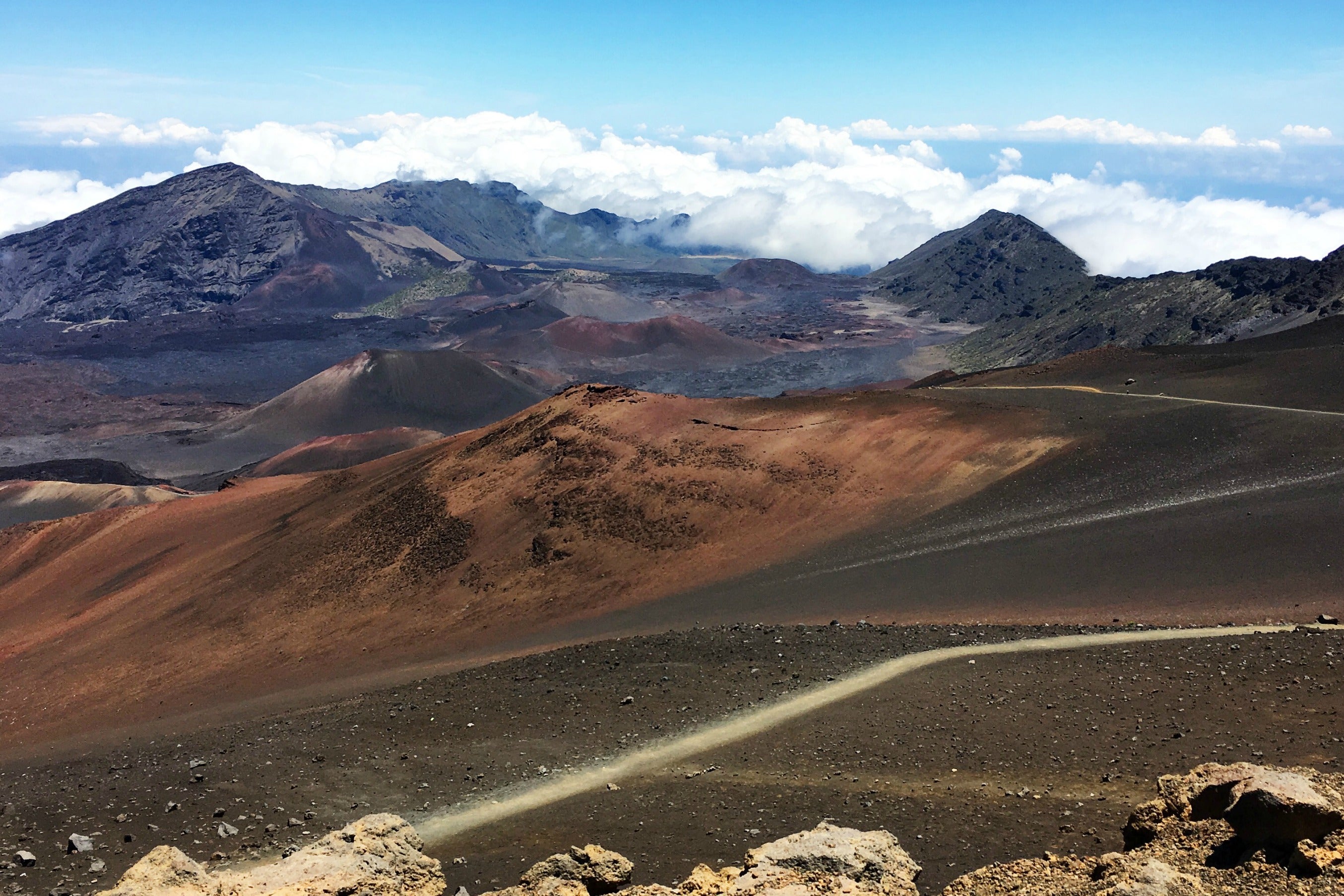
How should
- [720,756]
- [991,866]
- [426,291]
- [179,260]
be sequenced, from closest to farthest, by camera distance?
[991,866], [720,756], [179,260], [426,291]

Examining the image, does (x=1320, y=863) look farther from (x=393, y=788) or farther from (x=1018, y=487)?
(x=1018, y=487)

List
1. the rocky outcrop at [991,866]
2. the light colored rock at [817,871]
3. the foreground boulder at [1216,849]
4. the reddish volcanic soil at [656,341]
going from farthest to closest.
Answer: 1. the reddish volcanic soil at [656,341]
2. the light colored rock at [817,871]
3. the rocky outcrop at [991,866]
4. the foreground boulder at [1216,849]

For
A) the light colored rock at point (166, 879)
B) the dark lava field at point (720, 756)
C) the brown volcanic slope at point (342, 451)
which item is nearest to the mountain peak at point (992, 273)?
the brown volcanic slope at point (342, 451)

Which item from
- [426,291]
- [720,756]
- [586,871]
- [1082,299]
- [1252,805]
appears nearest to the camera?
[1252,805]

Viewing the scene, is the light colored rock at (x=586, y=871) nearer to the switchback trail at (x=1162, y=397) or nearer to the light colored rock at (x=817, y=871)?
the light colored rock at (x=817, y=871)

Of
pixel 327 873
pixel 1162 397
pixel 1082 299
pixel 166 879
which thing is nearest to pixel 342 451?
pixel 1162 397

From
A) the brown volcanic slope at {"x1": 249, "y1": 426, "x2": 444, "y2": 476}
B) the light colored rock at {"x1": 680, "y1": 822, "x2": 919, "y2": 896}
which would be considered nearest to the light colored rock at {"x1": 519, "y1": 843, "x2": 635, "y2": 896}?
the light colored rock at {"x1": 680, "y1": 822, "x2": 919, "y2": 896}

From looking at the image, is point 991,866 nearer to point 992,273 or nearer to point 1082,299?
point 1082,299
